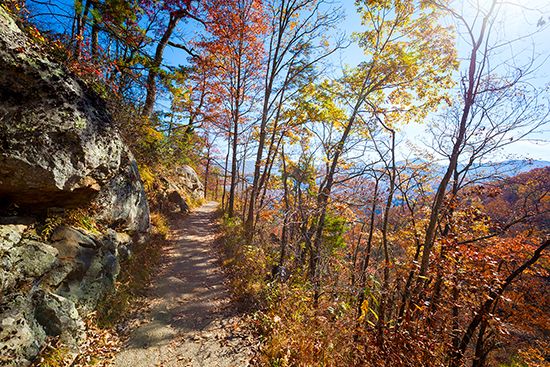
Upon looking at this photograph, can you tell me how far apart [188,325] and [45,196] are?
381 centimetres

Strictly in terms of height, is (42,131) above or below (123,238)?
above

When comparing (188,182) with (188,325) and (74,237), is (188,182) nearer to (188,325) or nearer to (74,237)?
(74,237)

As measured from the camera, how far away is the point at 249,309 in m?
5.54

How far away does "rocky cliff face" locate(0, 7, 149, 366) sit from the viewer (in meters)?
3.17

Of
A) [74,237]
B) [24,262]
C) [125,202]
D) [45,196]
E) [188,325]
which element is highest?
[45,196]

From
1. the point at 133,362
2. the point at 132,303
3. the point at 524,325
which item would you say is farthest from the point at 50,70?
the point at 524,325

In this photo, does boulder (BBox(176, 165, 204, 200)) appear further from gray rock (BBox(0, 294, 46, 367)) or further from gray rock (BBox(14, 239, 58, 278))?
gray rock (BBox(0, 294, 46, 367))

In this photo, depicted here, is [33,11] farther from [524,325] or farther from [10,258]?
[524,325]

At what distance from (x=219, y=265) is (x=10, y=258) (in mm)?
5468

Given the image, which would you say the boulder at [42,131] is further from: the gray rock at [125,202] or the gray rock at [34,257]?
the gray rock at [34,257]

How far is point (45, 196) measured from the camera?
3.99 m

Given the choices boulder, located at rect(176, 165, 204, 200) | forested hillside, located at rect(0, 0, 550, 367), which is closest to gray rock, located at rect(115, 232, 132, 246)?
forested hillside, located at rect(0, 0, 550, 367)

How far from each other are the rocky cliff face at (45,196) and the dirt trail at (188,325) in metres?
1.16

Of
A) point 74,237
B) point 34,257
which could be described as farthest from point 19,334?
point 74,237
